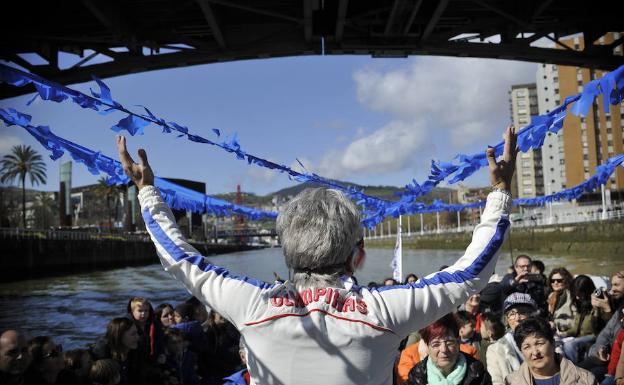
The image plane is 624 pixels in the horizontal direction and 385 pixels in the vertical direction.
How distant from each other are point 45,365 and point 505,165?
13.2ft

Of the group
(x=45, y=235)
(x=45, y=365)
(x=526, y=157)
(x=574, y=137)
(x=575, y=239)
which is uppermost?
(x=526, y=157)

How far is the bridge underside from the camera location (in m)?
9.23

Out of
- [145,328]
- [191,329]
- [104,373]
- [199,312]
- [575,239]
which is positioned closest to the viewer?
[104,373]

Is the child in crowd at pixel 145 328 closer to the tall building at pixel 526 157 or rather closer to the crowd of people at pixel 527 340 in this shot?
the crowd of people at pixel 527 340

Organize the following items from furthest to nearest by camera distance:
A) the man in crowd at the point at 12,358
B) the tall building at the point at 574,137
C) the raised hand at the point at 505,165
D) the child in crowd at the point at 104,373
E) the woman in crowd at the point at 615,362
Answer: the tall building at the point at 574,137 < the child in crowd at the point at 104,373 < the woman in crowd at the point at 615,362 < the man in crowd at the point at 12,358 < the raised hand at the point at 505,165

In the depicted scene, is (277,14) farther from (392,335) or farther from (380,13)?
(392,335)

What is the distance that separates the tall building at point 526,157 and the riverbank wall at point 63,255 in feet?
290

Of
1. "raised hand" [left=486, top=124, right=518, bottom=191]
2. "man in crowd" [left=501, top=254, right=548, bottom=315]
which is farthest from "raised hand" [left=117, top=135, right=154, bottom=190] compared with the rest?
"man in crowd" [left=501, top=254, right=548, bottom=315]

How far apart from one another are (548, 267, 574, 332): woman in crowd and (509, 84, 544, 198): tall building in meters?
118

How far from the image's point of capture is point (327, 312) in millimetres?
1753

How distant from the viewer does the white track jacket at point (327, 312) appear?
1.74 meters

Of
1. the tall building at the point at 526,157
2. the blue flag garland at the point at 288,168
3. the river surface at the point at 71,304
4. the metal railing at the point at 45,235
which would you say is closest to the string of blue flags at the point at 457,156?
the blue flag garland at the point at 288,168

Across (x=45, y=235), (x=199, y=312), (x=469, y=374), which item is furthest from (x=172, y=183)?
(x=45, y=235)

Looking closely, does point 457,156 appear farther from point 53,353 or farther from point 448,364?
point 53,353
